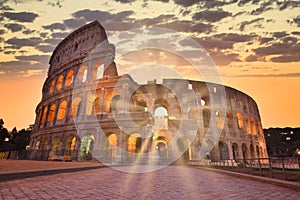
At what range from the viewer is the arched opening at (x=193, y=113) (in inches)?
944

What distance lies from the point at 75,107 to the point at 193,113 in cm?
1508

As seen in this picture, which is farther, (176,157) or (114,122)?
(176,157)

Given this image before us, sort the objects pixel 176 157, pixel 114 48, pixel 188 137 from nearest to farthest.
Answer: pixel 176 157
pixel 188 137
pixel 114 48

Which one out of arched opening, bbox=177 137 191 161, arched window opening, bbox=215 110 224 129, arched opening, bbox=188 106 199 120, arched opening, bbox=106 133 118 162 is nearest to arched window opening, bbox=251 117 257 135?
arched window opening, bbox=215 110 224 129

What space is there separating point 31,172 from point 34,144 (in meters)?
20.5

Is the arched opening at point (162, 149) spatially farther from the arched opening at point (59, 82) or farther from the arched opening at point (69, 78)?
the arched opening at point (59, 82)

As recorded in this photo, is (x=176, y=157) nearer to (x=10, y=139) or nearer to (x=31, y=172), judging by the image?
(x=31, y=172)

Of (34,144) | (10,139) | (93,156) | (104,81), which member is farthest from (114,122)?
(10,139)

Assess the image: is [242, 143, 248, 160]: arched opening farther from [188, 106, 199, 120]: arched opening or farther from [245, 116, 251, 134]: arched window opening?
[188, 106, 199, 120]: arched opening

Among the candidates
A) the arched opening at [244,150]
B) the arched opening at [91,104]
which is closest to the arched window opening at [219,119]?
the arched opening at [244,150]

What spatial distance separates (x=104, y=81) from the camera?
1995cm

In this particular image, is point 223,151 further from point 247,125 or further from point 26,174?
point 26,174

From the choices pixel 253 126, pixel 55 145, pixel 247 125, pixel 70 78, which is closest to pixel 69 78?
pixel 70 78

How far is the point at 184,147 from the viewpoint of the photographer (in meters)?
21.7
